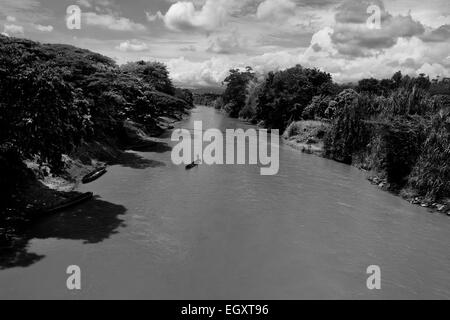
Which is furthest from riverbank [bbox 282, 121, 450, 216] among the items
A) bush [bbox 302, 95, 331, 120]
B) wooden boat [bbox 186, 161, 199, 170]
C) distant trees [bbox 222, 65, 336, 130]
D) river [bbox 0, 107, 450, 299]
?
wooden boat [bbox 186, 161, 199, 170]

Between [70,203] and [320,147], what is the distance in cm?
3640

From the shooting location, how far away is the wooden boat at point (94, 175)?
28652 mm

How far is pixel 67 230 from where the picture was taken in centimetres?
1998

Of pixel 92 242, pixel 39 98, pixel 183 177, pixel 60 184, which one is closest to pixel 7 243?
pixel 92 242

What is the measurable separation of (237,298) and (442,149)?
2185 cm

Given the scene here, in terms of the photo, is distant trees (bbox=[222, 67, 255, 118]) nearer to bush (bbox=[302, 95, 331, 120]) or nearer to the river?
bush (bbox=[302, 95, 331, 120])

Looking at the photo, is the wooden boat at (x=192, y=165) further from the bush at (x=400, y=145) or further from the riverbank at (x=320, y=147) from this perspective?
the bush at (x=400, y=145)

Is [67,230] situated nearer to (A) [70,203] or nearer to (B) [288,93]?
(A) [70,203]

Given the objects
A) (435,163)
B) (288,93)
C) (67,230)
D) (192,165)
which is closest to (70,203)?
(67,230)

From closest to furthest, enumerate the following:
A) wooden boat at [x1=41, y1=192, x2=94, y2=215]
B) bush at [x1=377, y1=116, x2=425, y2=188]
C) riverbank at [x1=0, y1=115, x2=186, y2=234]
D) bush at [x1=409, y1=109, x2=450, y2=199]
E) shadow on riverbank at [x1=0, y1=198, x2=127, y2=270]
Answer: shadow on riverbank at [x1=0, y1=198, x2=127, y2=270]
riverbank at [x1=0, y1=115, x2=186, y2=234]
wooden boat at [x1=41, y1=192, x2=94, y2=215]
bush at [x1=409, y1=109, x2=450, y2=199]
bush at [x1=377, y1=116, x2=425, y2=188]

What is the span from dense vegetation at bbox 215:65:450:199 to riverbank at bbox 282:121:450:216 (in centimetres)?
46

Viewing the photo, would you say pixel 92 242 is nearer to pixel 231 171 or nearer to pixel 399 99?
pixel 231 171

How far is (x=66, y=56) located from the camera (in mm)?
35531

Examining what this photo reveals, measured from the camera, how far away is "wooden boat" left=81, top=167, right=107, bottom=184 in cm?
2865
